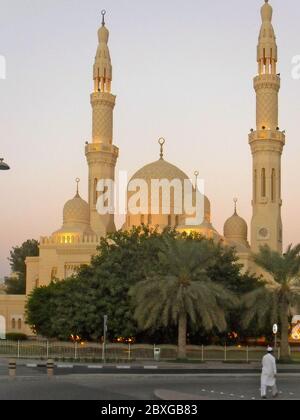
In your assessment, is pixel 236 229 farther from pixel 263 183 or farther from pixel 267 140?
pixel 267 140

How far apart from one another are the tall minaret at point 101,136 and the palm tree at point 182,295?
29.5 meters

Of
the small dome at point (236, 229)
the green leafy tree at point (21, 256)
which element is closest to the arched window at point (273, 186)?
the small dome at point (236, 229)

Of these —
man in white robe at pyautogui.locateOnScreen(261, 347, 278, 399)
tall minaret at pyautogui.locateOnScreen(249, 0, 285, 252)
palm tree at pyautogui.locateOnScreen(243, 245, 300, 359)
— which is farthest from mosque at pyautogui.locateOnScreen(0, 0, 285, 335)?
man in white robe at pyautogui.locateOnScreen(261, 347, 278, 399)

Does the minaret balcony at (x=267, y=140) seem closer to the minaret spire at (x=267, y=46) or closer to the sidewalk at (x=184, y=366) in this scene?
the minaret spire at (x=267, y=46)

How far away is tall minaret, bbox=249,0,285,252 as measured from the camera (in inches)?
2517

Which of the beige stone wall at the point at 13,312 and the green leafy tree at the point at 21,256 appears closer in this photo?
the beige stone wall at the point at 13,312

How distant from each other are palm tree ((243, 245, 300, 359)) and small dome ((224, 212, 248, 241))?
30.8m

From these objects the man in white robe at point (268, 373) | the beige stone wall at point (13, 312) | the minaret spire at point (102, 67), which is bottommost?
the man in white robe at point (268, 373)

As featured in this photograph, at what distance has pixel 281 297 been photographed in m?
39.8

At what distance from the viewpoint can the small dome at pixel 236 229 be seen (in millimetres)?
71500

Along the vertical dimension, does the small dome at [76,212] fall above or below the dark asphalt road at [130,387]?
above

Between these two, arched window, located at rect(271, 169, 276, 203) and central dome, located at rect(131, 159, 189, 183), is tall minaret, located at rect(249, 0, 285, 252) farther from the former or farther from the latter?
central dome, located at rect(131, 159, 189, 183)

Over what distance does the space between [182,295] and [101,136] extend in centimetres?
3285
